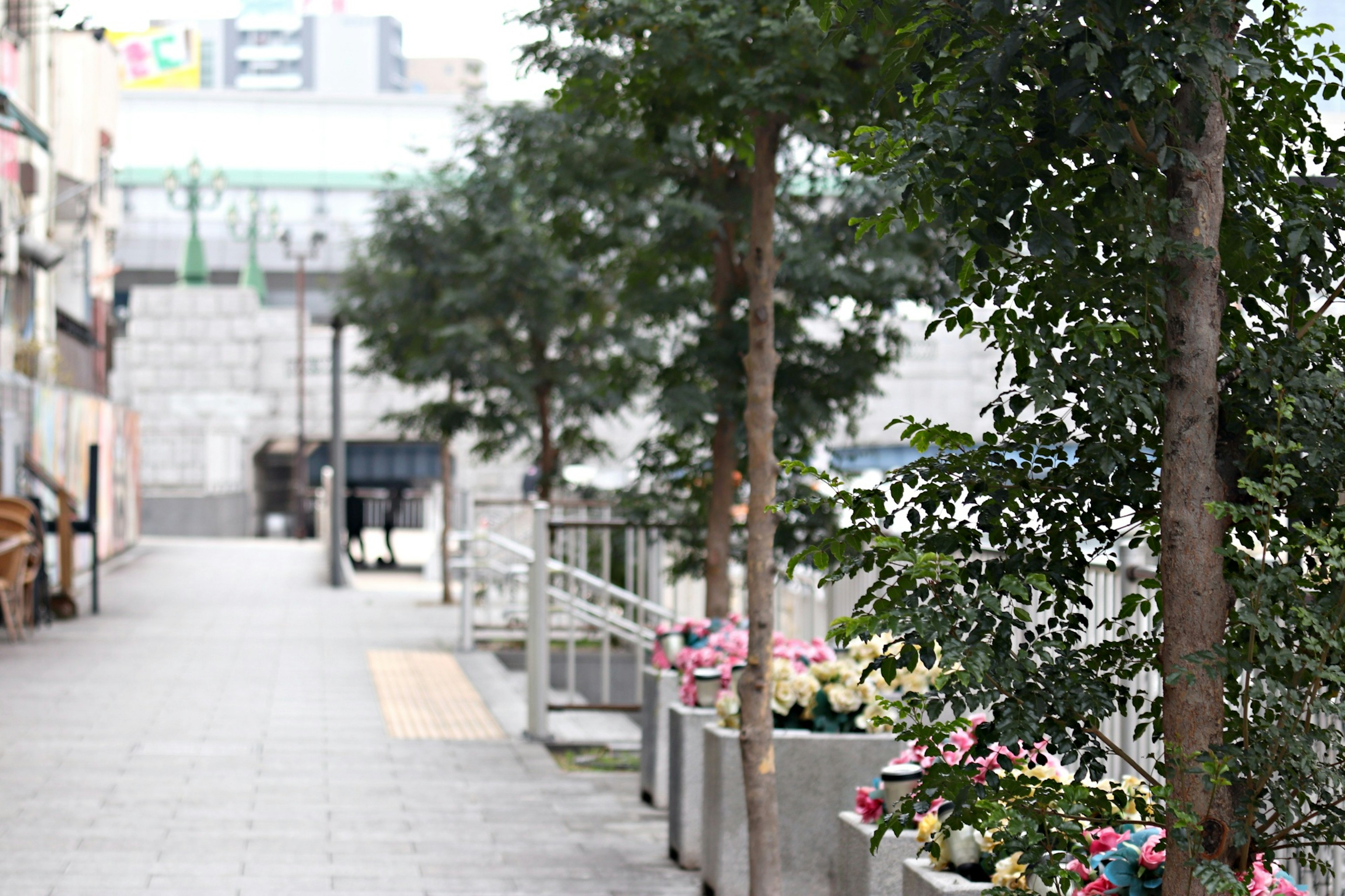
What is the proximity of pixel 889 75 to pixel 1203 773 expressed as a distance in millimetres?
1387

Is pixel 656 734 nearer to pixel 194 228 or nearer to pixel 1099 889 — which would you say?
pixel 1099 889

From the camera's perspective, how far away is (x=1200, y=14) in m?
2.78

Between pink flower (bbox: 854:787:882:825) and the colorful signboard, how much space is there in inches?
3805

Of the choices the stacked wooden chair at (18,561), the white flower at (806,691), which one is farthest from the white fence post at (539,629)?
the stacked wooden chair at (18,561)

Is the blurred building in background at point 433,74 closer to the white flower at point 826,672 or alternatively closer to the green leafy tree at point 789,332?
the green leafy tree at point 789,332

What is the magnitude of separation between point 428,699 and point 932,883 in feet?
28.4

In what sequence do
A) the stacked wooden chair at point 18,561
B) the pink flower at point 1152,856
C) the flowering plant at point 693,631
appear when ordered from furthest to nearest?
the stacked wooden chair at point 18,561
the flowering plant at point 693,631
the pink flower at point 1152,856

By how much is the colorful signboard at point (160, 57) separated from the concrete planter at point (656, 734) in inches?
3672

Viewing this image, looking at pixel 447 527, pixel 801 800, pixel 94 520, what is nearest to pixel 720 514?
pixel 801 800

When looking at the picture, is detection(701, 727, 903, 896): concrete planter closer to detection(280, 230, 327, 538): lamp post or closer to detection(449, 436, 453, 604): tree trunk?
detection(449, 436, 453, 604): tree trunk

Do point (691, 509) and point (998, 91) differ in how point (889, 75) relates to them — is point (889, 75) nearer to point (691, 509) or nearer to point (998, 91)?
point (998, 91)

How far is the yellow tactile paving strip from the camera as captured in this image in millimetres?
10375

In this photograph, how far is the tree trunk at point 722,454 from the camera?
28.7 feet

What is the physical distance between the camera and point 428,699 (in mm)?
12016
